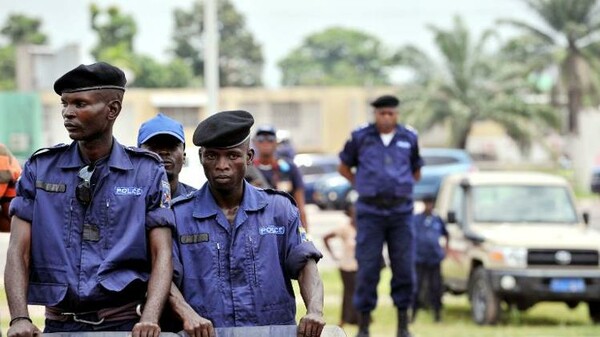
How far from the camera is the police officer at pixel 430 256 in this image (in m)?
17.0

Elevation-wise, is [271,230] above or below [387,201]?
above

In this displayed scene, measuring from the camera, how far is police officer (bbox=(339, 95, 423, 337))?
11.6m

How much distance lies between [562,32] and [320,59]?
285 ft

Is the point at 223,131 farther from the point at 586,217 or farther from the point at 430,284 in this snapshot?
the point at 430,284

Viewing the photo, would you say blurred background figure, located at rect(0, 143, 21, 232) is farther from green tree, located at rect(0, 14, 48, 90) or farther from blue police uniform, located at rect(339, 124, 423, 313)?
green tree, located at rect(0, 14, 48, 90)

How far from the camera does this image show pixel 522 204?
56.6ft

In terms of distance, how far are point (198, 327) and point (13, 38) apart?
56.1 feet

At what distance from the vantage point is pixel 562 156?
63.5 metres

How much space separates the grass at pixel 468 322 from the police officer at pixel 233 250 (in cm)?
772

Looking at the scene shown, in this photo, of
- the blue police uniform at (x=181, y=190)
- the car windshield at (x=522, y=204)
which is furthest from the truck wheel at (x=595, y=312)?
the blue police uniform at (x=181, y=190)

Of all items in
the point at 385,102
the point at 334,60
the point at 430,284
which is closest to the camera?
the point at 385,102

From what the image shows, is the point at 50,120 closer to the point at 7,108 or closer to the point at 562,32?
the point at 7,108

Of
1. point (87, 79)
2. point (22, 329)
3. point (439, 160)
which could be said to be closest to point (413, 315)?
point (87, 79)

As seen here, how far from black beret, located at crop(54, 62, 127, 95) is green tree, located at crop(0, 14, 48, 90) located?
14941mm
